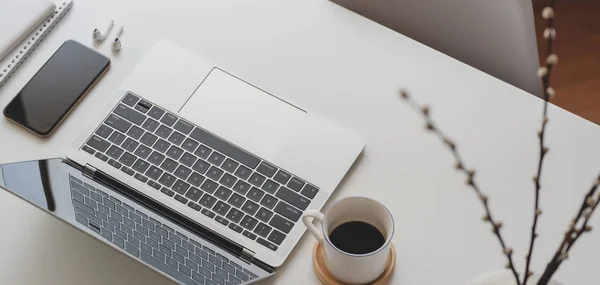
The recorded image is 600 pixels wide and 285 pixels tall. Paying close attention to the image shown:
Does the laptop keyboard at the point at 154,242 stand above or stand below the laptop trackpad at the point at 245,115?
below

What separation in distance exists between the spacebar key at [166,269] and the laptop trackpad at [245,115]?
0.19 m

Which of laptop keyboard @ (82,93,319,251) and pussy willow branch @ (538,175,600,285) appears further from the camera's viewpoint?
laptop keyboard @ (82,93,319,251)

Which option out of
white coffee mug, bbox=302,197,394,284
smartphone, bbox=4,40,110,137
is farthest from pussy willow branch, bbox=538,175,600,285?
smartphone, bbox=4,40,110,137

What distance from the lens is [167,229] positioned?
1.06 m

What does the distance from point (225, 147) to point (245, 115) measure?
0.19ft

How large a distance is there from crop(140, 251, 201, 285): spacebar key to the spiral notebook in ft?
1.14

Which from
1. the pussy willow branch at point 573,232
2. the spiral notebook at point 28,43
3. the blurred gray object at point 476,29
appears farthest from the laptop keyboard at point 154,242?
the blurred gray object at point 476,29

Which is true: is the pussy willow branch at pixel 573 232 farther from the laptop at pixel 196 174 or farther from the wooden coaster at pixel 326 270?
the laptop at pixel 196 174

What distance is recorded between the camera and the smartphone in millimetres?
1142

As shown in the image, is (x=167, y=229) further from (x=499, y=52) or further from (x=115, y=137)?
(x=499, y=52)

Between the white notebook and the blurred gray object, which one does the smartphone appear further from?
the blurred gray object

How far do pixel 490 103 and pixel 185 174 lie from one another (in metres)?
0.43

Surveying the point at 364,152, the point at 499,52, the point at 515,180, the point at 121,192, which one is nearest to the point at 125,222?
the point at 121,192

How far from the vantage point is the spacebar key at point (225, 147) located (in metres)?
1.10
